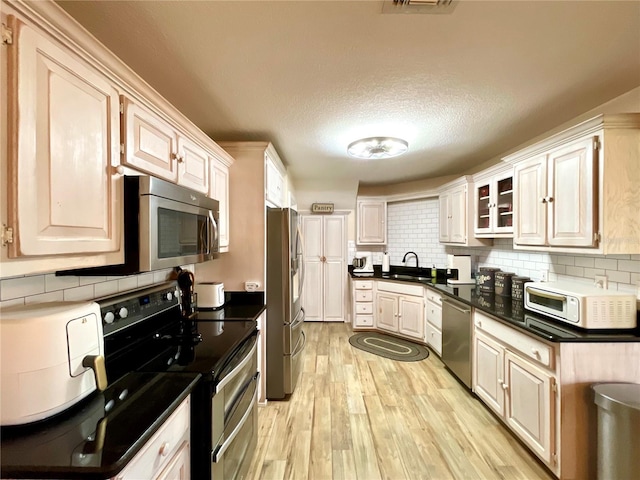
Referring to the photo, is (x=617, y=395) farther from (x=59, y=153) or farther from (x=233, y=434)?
(x=59, y=153)

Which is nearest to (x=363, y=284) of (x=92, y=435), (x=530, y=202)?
(x=530, y=202)

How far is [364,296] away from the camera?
176 inches

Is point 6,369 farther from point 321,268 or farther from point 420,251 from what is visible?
point 420,251

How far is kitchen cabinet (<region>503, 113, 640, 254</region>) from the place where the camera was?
1.70 m

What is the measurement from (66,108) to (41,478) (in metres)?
1.08

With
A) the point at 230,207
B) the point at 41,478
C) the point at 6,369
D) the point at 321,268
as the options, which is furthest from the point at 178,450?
the point at 321,268

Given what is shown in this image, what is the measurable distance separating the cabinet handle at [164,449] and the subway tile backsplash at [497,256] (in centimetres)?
271

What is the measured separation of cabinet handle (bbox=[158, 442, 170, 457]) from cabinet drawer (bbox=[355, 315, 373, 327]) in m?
3.67

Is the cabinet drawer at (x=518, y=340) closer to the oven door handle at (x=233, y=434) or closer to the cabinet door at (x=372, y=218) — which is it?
the oven door handle at (x=233, y=434)

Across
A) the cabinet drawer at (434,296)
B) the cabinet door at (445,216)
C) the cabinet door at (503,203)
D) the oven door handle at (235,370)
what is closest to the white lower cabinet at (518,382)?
the cabinet drawer at (434,296)

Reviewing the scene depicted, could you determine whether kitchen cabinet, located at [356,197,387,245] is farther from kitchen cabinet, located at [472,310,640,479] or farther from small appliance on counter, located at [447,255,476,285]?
kitchen cabinet, located at [472,310,640,479]

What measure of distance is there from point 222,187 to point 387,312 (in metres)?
3.02

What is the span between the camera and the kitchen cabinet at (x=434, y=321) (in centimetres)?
334

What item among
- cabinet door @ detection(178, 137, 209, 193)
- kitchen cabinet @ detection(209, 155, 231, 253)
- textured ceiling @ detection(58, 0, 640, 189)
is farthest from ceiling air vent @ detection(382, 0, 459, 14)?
kitchen cabinet @ detection(209, 155, 231, 253)
